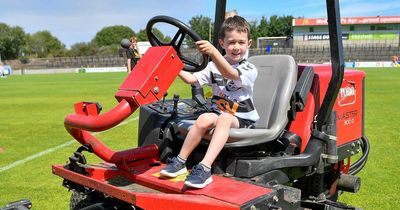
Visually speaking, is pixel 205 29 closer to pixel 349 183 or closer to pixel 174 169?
pixel 349 183

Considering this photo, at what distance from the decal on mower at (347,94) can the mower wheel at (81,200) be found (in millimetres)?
1938

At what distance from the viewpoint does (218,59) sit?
259 centimetres

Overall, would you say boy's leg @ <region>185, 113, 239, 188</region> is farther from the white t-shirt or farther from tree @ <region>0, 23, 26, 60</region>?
tree @ <region>0, 23, 26, 60</region>

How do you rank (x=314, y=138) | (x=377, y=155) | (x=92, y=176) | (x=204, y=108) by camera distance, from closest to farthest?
(x=92, y=176), (x=314, y=138), (x=204, y=108), (x=377, y=155)

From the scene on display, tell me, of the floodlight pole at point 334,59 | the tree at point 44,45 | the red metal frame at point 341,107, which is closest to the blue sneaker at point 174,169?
the red metal frame at point 341,107

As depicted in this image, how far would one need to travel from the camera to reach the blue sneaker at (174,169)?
2611 mm

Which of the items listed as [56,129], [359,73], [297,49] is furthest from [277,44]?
[359,73]

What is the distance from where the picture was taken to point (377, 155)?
19.2 feet

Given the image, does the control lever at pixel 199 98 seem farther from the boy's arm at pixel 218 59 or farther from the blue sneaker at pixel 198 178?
the blue sneaker at pixel 198 178

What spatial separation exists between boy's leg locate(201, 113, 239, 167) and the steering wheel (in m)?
0.43

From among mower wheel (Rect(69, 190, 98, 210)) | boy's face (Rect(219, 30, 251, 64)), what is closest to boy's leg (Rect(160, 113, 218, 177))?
boy's face (Rect(219, 30, 251, 64))

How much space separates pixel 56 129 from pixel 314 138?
6.47 meters

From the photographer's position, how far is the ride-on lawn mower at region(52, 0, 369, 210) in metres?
2.44

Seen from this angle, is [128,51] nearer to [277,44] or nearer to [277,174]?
[277,174]
